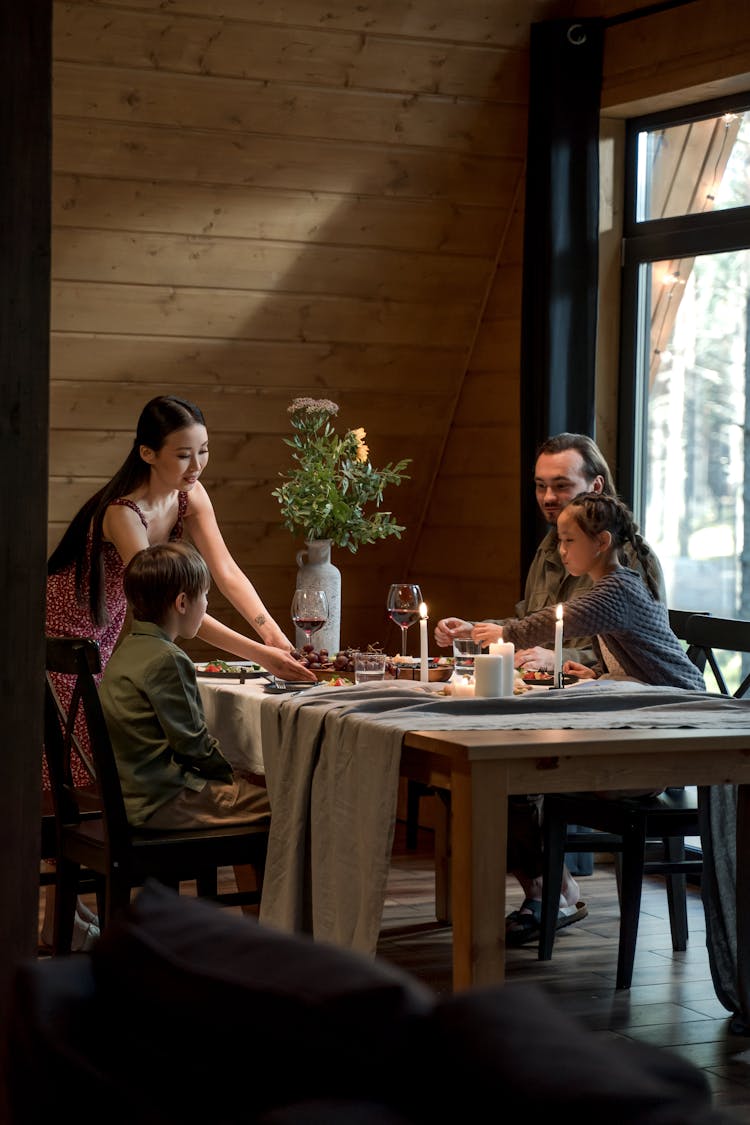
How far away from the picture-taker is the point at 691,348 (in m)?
4.67

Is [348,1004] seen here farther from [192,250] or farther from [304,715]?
[192,250]

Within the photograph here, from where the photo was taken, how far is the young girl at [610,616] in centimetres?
326

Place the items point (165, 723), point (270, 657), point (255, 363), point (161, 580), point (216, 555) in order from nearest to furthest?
point (165, 723)
point (161, 580)
point (270, 657)
point (216, 555)
point (255, 363)

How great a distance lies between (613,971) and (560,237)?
2.26 m

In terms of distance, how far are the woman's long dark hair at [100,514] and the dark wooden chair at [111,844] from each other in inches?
25.0

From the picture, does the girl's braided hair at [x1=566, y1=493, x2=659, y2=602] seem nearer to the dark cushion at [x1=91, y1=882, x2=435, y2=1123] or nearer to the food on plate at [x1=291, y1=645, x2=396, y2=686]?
the food on plate at [x1=291, y1=645, x2=396, y2=686]

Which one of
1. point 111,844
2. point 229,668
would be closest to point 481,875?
point 111,844

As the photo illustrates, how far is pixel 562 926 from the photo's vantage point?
13.0ft

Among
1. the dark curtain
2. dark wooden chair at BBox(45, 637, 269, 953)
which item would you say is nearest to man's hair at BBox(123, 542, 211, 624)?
dark wooden chair at BBox(45, 637, 269, 953)

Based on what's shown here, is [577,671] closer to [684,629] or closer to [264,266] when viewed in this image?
[684,629]

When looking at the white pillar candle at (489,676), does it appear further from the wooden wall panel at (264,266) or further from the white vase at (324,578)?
the wooden wall panel at (264,266)

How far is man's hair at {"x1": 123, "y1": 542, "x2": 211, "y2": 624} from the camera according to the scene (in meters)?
3.10

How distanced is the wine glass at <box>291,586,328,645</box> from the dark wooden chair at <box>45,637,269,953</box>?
0.67 metres

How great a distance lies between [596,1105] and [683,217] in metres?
4.12
